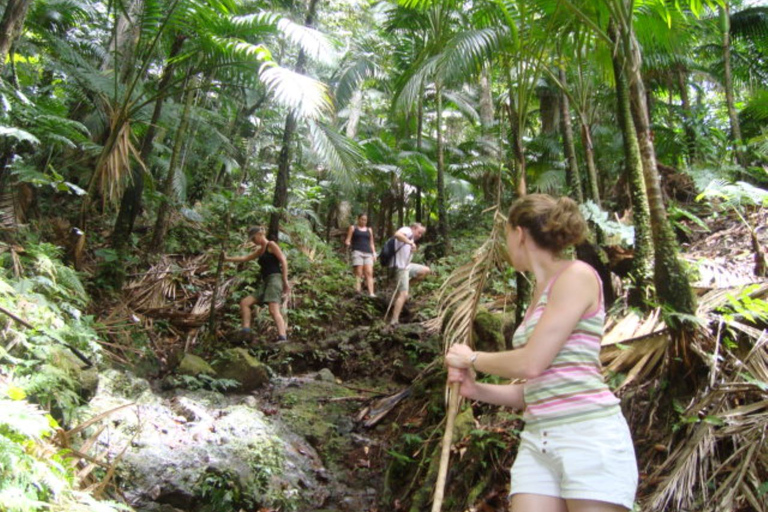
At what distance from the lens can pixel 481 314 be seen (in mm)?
5355

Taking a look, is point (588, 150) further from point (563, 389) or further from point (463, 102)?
point (463, 102)

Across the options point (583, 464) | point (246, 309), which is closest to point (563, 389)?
point (583, 464)

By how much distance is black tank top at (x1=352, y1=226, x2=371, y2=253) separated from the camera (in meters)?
9.96

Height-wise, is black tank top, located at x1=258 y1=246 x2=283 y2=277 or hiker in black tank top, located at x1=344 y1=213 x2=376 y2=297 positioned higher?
hiker in black tank top, located at x1=344 y1=213 x2=376 y2=297

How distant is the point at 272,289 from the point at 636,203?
4961 millimetres

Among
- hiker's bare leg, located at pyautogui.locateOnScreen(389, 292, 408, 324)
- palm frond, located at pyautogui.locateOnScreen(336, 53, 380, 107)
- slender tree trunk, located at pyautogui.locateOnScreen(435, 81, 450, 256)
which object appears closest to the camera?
hiker's bare leg, located at pyautogui.locateOnScreen(389, 292, 408, 324)

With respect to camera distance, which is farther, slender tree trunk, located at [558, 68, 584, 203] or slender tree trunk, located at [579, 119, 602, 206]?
slender tree trunk, located at [558, 68, 584, 203]

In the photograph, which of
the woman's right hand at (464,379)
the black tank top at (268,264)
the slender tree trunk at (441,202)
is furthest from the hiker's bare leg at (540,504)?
the slender tree trunk at (441,202)

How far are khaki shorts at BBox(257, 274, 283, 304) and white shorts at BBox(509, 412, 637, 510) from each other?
6098 mm

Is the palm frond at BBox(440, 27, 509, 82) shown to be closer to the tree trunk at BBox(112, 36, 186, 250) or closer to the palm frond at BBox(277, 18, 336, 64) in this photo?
the palm frond at BBox(277, 18, 336, 64)

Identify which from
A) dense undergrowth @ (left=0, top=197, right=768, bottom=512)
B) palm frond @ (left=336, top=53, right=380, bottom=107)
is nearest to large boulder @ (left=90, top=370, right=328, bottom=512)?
dense undergrowth @ (left=0, top=197, right=768, bottom=512)

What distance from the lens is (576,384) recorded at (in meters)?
1.82

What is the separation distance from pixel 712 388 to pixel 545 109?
13614 mm

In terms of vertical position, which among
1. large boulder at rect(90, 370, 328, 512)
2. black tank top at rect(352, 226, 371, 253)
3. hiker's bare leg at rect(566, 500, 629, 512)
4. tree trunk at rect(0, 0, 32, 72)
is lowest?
large boulder at rect(90, 370, 328, 512)
